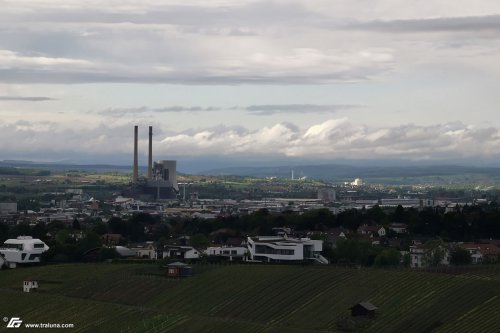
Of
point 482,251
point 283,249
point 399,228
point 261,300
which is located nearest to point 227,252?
point 283,249

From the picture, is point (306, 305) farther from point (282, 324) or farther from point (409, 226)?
point (409, 226)

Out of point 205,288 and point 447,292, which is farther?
point 205,288

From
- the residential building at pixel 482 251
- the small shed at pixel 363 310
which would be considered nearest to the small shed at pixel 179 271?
the small shed at pixel 363 310

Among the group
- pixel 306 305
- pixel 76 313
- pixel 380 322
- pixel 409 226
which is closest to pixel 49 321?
pixel 76 313

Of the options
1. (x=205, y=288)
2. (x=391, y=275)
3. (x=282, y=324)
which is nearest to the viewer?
(x=282, y=324)

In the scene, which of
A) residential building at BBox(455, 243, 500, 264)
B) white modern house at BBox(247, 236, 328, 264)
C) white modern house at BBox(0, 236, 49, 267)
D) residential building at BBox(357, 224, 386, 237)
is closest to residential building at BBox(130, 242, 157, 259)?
white modern house at BBox(0, 236, 49, 267)

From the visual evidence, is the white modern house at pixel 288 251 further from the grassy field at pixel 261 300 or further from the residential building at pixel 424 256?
the grassy field at pixel 261 300
